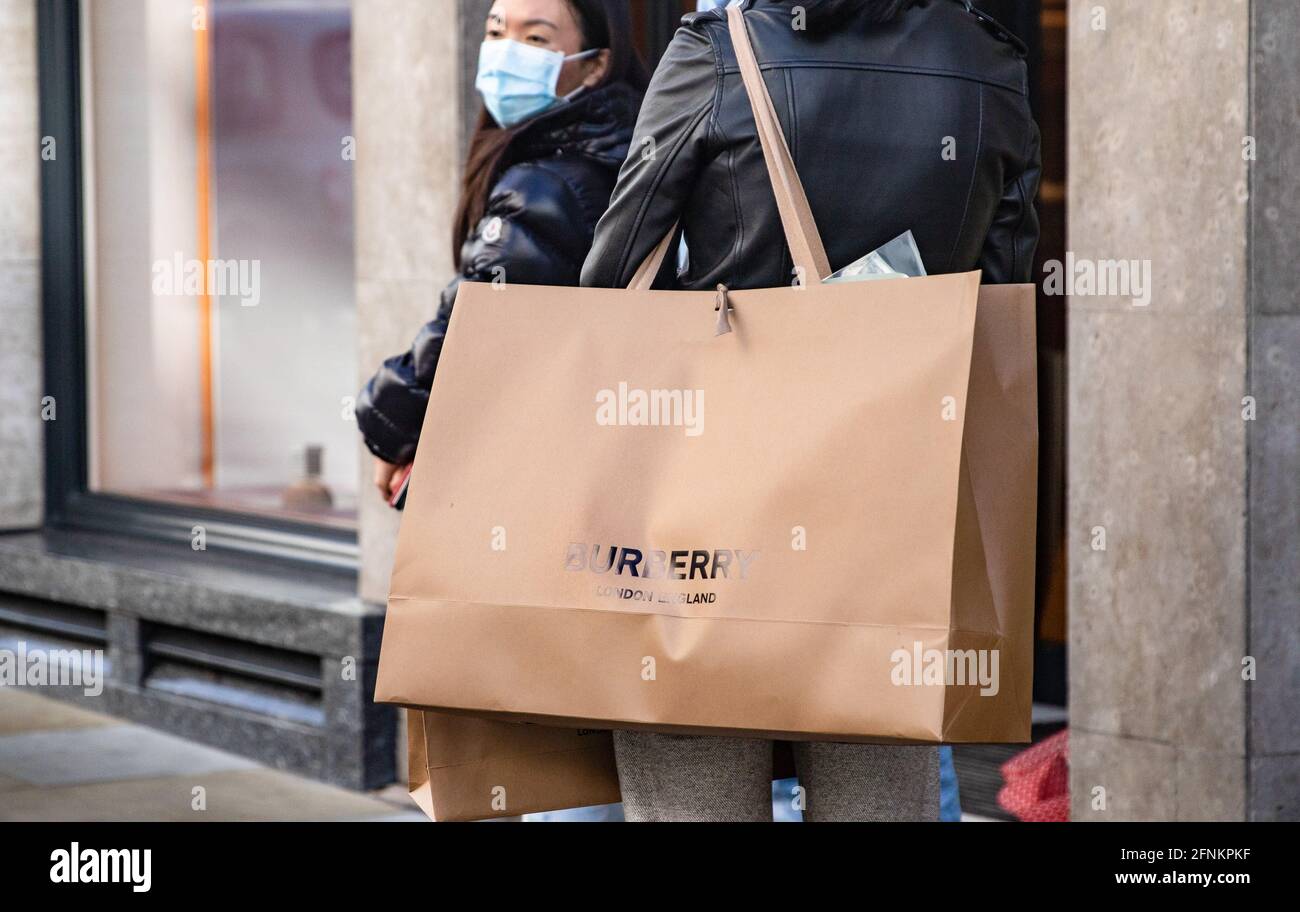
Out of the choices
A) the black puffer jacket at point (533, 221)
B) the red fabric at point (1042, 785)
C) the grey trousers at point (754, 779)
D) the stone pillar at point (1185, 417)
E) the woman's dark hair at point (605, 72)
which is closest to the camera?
the grey trousers at point (754, 779)

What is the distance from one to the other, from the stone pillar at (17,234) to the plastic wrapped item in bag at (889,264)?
244 inches

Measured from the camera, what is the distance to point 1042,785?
418cm

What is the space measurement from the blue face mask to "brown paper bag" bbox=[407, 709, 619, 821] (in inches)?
59.4

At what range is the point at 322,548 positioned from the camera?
651 centimetres

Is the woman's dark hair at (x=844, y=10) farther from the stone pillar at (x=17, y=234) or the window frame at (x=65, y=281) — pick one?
the stone pillar at (x=17, y=234)

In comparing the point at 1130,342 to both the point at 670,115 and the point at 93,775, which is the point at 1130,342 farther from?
the point at 93,775

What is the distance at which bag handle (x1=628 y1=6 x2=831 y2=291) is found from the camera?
7.09 feet

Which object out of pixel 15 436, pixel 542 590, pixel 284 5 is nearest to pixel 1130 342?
pixel 542 590

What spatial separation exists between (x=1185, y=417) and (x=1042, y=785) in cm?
98

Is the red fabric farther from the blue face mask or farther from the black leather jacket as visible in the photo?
the black leather jacket

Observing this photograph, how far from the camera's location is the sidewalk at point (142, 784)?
17.0ft

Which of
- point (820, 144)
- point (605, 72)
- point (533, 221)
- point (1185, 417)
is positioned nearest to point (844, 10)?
point (820, 144)

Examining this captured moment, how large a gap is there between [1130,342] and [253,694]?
339 cm

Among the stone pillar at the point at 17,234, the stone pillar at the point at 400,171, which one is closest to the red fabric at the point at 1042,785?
the stone pillar at the point at 400,171
